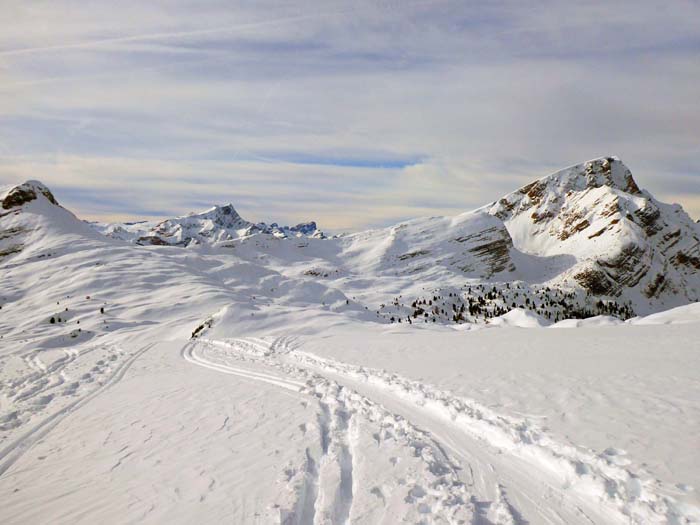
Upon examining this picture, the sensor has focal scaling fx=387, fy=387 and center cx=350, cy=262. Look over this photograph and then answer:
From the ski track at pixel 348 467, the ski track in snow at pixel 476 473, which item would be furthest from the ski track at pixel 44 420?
the ski track in snow at pixel 476 473

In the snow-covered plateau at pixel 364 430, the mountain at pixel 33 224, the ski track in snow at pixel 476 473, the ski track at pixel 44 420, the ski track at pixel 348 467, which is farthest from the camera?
the mountain at pixel 33 224

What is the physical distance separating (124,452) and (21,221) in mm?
125742

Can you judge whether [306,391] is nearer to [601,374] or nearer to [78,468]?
[78,468]

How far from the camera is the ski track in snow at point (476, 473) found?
17.9 feet

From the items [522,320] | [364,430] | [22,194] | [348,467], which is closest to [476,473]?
[348,467]

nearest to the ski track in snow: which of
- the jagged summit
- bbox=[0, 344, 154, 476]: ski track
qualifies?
bbox=[0, 344, 154, 476]: ski track

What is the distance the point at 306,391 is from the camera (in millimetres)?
12500

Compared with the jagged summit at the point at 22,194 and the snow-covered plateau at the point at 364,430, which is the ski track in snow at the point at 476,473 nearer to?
the snow-covered plateau at the point at 364,430

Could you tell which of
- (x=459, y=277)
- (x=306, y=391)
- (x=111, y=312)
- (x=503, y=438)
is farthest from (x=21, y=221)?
(x=459, y=277)

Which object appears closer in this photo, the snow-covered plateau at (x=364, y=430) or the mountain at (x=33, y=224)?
the snow-covered plateau at (x=364, y=430)

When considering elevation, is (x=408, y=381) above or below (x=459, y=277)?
above

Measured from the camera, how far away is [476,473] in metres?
6.66

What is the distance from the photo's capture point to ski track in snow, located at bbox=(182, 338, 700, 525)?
546 cm

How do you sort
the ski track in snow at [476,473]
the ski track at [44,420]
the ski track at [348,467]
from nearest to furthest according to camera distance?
1. the ski track in snow at [476,473]
2. the ski track at [348,467]
3. the ski track at [44,420]
